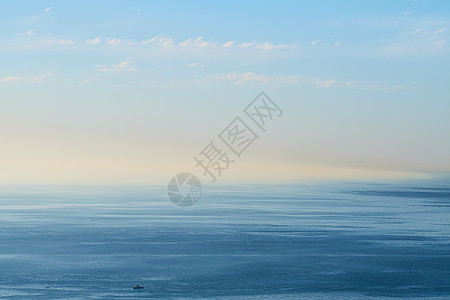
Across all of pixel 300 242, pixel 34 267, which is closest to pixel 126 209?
pixel 300 242

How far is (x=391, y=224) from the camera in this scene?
121875 mm

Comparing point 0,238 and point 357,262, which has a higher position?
point 0,238

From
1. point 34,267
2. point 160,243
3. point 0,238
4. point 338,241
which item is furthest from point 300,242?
point 0,238

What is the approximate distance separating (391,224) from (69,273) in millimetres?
77203

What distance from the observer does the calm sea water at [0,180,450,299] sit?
57.7 metres

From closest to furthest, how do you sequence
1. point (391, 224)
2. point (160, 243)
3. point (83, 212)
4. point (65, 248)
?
point (65, 248) < point (160, 243) < point (391, 224) < point (83, 212)

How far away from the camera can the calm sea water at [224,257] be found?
5766cm

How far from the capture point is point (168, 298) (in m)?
53.7

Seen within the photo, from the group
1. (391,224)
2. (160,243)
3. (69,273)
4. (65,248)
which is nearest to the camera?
(69,273)

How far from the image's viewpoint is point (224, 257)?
77188 mm

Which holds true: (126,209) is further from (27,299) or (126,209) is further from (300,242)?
(27,299)

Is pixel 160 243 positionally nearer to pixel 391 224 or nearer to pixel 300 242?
pixel 300 242

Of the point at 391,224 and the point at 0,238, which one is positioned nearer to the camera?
the point at 0,238

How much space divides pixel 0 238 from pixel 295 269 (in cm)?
5145
